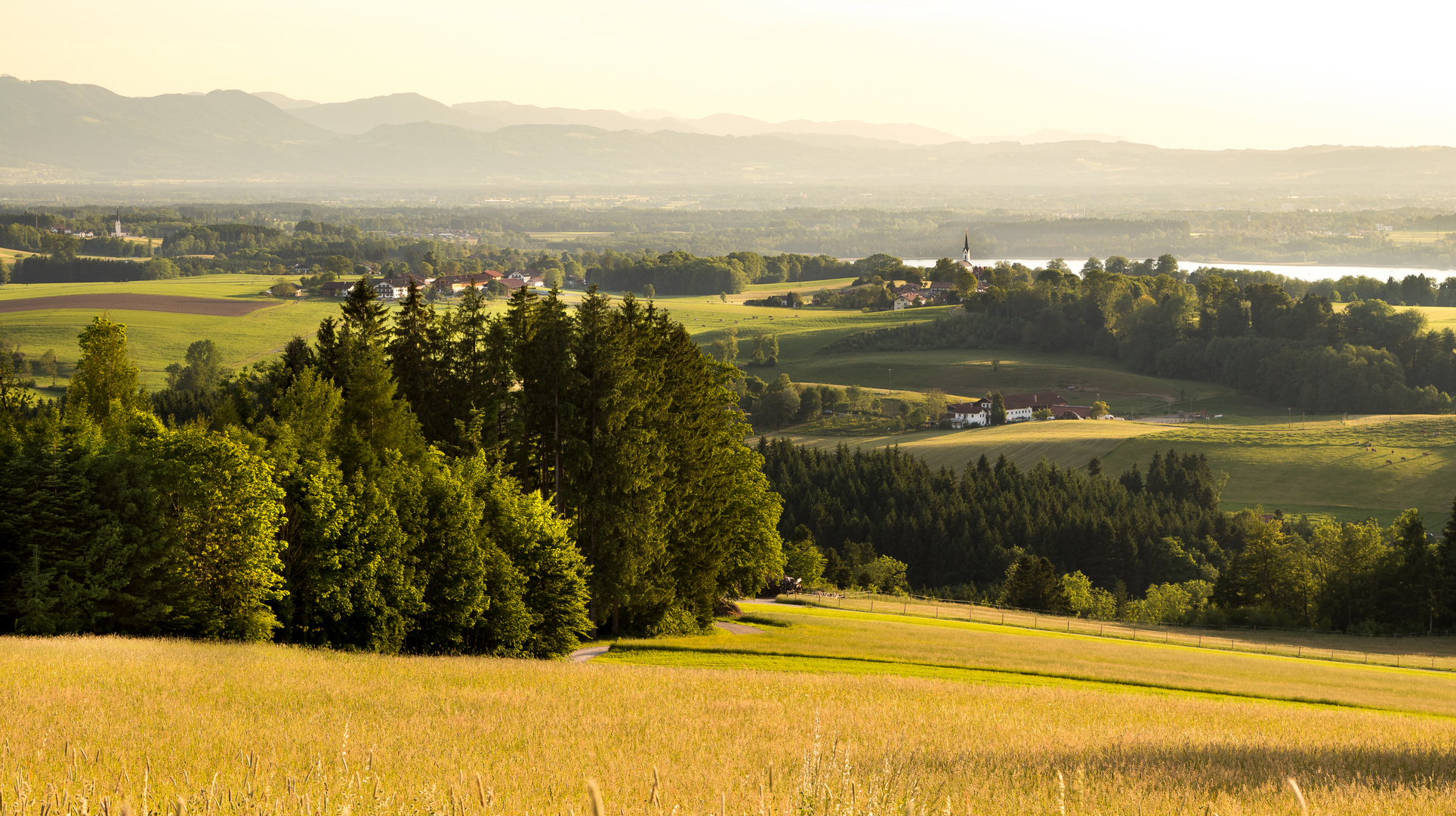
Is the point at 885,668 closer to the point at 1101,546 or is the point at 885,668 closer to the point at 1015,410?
the point at 1101,546

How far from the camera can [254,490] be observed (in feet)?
94.2

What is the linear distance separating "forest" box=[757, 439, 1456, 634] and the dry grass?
46.2 metres

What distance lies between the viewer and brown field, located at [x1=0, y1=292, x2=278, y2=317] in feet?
503

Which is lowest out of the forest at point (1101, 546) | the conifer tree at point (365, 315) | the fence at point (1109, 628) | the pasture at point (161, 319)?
the forest at point (1101, 546)

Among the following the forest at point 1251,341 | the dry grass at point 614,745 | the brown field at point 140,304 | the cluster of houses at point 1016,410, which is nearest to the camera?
the dry grass at point 614,745

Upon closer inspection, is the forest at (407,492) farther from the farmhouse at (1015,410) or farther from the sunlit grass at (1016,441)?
the farmhouse at (1015,410)

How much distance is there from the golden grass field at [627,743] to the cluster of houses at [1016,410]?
416 ft

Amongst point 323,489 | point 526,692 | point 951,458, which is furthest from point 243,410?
point 951,458

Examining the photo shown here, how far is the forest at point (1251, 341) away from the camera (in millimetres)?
158750

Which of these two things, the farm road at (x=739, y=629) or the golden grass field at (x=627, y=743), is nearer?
the golden grass field at (x=627, y=743)

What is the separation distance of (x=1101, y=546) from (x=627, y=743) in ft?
302

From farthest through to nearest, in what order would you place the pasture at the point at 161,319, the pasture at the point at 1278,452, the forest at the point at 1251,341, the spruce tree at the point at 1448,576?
the forest at the point at 1251,341
the pasture at the point at 161,319
the pasture at the point at 1278,452
the spruce tree at the point at 1448,576

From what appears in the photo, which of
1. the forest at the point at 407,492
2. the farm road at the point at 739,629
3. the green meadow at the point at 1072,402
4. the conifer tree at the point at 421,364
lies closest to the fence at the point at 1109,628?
the farm road at the point at 739,629

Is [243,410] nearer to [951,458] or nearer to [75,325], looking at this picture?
[951,458]
